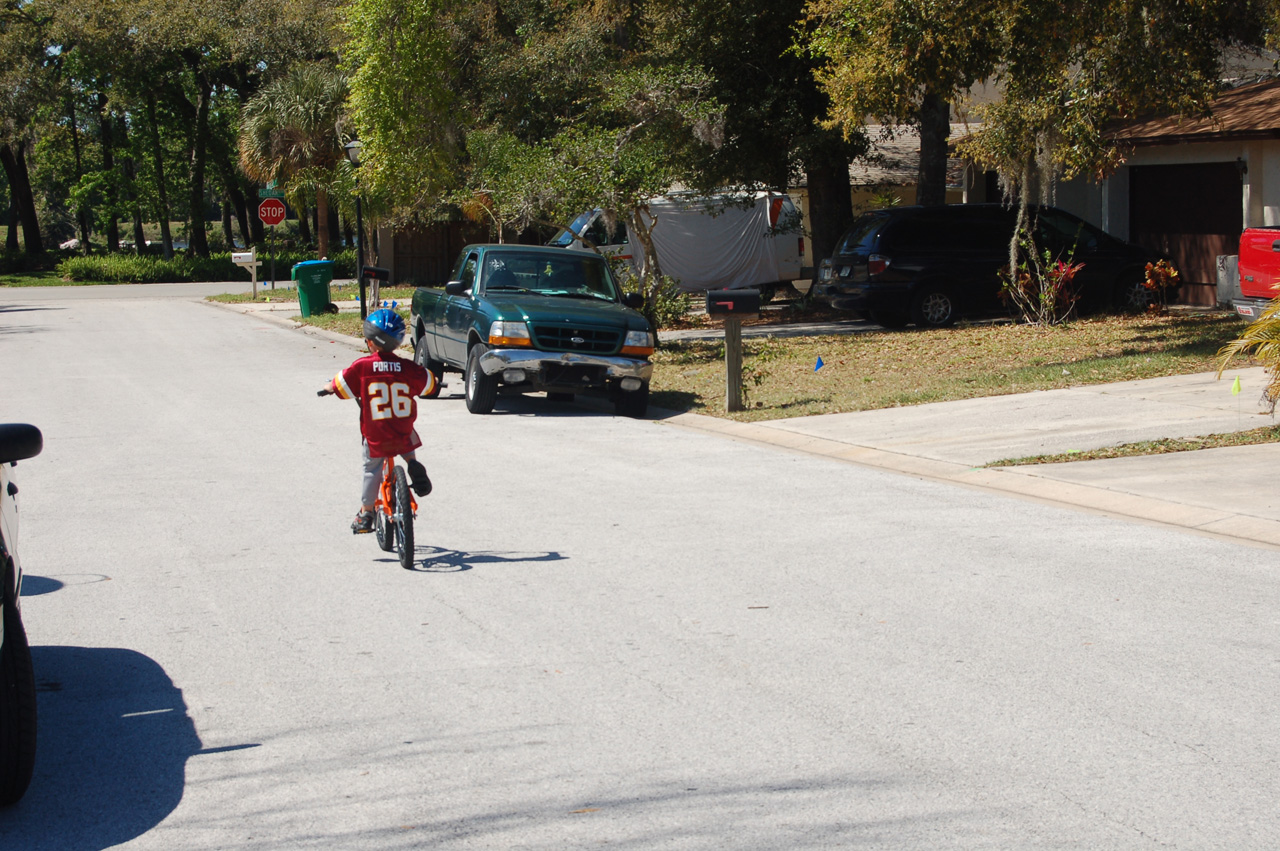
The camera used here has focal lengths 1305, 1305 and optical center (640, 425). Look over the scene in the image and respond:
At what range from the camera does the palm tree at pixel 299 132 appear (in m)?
37.5

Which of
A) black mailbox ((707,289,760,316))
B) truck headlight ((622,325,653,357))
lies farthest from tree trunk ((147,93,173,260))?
black mailbox ((707,289,760,316))

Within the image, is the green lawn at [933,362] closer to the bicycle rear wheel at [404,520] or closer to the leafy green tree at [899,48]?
the leafy green tree at [899,48]

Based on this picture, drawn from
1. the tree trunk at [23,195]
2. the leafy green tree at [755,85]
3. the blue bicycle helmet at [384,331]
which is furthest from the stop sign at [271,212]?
the blue bicycle helmet at [384,331]

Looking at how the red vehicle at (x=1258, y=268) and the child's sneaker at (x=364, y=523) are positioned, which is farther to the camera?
the red vehicle at (x=1258, y=268)

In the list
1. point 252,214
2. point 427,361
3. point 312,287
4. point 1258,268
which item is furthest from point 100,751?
point 252,214

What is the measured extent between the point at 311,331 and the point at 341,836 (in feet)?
73.4

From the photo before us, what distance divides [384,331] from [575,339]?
20.9 feet

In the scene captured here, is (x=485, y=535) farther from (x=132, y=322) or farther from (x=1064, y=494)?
(x=132, y=322)

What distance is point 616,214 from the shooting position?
64.7 ft

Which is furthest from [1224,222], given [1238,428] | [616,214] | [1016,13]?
[1238,428]

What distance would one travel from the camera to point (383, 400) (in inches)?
300

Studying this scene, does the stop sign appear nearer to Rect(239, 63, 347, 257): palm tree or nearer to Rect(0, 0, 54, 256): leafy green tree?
Rect(239, 63, 347, 257): palm tree

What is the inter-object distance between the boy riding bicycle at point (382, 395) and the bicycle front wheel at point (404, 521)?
3.8 inches

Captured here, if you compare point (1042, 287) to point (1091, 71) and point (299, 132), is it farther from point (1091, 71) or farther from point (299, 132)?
point (299, 132)
